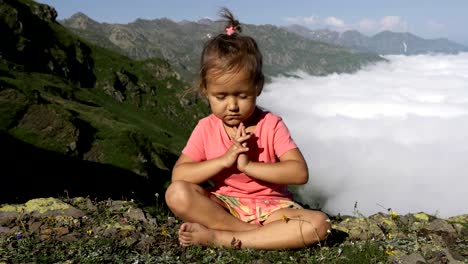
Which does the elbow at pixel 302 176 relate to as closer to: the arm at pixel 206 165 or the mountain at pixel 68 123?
the arm at pixel 206 165

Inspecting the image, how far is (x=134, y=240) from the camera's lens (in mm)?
7172

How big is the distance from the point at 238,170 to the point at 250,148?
44 centimetres

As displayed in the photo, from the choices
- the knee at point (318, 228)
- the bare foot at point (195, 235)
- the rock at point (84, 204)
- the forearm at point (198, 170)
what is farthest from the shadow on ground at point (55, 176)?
the knee at point (318, 228)

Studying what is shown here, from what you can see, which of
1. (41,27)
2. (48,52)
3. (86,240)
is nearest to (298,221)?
(86,240)

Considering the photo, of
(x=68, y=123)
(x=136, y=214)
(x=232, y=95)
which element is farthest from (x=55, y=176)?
(x=232, y=95)

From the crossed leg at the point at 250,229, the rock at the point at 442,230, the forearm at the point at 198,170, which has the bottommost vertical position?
the rock at the point at 442,230

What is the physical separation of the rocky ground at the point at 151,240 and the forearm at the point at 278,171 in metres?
1.12

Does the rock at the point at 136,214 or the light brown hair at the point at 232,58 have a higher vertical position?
the light brown hair at the point at 232,58

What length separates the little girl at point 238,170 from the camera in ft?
21.4

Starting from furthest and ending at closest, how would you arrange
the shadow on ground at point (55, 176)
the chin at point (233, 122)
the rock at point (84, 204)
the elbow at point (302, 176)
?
the shadow on ground at point (55, 176)
the rock at point (84, 204)
the chin at point (233, 122)
the elbow at point (302, 176)

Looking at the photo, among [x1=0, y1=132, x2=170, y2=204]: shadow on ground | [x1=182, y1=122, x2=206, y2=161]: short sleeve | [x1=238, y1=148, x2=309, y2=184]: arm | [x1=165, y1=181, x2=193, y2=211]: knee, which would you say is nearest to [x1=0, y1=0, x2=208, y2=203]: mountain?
[x1=0, y1=132, x2=170, y2=204]: shadow on ground

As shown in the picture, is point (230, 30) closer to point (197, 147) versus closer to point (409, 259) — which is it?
point (197, 147)

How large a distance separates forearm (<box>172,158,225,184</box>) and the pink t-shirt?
323mm

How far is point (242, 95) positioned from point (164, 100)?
182287 millimetres
